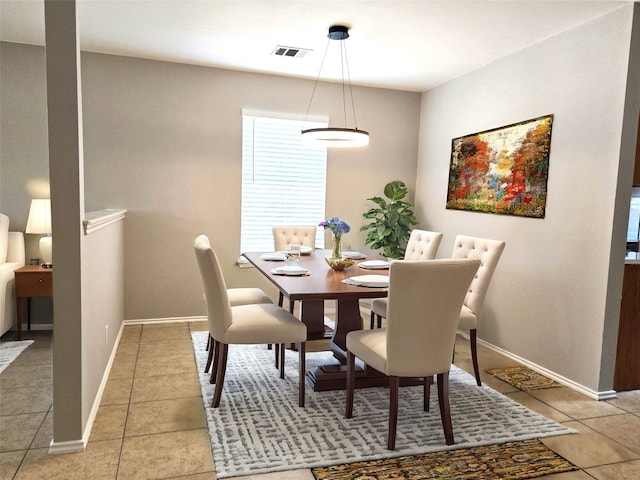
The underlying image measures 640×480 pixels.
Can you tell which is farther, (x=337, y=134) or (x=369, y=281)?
(x=337, y=134)

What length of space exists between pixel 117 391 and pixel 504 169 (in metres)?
3.44

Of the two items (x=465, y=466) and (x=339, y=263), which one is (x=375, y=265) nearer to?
(x=339, y=263)

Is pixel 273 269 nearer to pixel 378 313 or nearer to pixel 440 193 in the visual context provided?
pixel 378 313

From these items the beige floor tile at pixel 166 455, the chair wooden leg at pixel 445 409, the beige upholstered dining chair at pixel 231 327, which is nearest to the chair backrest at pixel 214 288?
the beige upholstered dining chair at pixel 231 327

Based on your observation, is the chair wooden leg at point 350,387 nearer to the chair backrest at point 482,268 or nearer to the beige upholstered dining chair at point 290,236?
the chair backrest at point 482,268

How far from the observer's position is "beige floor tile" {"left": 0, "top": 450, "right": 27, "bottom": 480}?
2037mm

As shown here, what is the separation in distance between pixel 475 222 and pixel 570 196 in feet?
3.66

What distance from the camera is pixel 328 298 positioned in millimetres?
2428

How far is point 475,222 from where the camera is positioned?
4.37 meters

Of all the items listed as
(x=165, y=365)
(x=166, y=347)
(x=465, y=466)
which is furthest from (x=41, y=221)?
(x=465, y=466)

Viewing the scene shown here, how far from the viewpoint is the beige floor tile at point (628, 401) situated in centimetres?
292

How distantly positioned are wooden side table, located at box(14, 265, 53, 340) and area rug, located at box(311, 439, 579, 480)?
2938 millimetres

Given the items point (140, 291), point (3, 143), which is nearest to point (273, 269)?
point (140, 291)

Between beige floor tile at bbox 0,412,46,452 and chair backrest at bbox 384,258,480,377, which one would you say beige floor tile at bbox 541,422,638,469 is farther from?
beige floor tile at bbox 0,412,46,452
